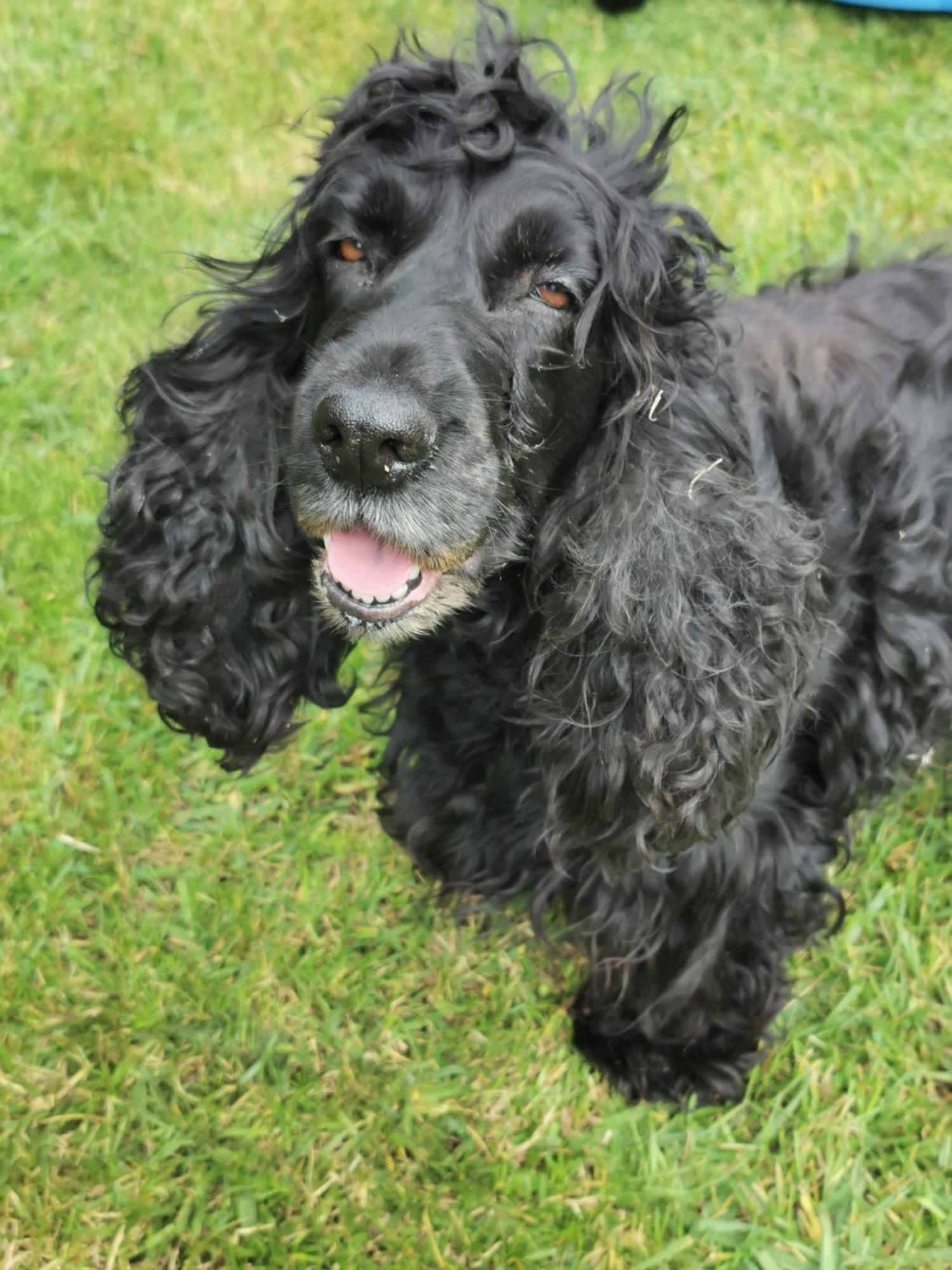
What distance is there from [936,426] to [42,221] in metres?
3.86

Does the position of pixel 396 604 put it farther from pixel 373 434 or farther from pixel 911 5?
pixel 911 5

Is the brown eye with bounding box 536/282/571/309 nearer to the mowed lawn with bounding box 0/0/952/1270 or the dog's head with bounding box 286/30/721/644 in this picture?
the dog's head with bounding box 286/30/721/644

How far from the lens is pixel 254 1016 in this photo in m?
2.87

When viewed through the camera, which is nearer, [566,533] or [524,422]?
[524,422]

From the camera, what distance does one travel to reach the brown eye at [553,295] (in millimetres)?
2006

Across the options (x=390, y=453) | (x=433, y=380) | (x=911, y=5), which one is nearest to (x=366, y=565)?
(x=390, y=453)

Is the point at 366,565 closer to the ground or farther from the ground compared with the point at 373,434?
closer to the ground

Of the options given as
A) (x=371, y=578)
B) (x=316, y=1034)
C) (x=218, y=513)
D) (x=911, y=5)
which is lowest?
(x=316, y=1034)

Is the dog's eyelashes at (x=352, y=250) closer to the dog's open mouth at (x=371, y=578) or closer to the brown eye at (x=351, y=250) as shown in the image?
the brown eye at (x=351, y=250)

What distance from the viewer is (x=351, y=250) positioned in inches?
83.4

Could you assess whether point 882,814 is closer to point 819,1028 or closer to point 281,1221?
point 819,1028

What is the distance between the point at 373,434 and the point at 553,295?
18.3 inches

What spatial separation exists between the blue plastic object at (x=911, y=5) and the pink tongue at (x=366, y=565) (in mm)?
5229

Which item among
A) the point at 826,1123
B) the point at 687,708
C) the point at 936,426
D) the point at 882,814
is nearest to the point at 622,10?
the point at 936,426
